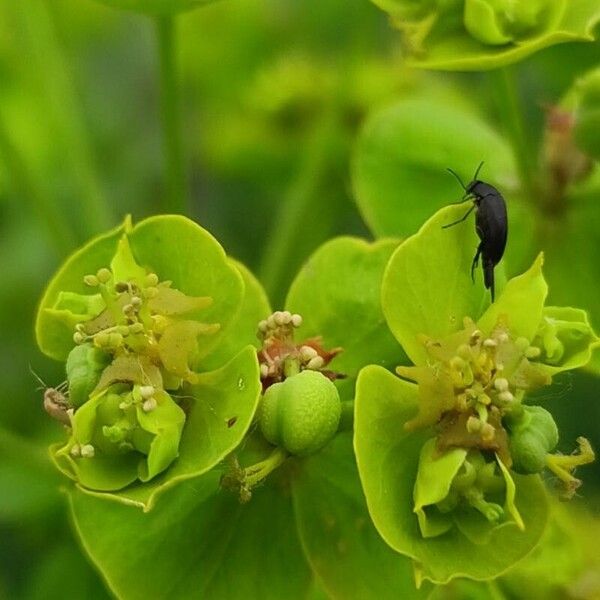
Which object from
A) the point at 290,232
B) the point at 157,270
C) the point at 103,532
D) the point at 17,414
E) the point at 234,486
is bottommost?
the point at 17,414

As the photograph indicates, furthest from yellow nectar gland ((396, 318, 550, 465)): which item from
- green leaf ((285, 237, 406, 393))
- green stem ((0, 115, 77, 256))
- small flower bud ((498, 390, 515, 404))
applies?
green stem ((0, 115, 77, 256))

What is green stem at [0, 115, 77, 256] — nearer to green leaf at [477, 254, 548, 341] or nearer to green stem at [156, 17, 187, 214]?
green stem at [156, 17, 187, 214]

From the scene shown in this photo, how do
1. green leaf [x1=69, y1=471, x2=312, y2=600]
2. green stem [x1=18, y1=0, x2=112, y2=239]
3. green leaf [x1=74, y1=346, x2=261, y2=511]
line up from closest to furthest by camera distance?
green leaf [x1=74, y1=346, x2=261, y2=511], green leaf [x1=69, y1=471, x2=312, y2=600], green stem [x1=18, y1=0, x2=112, y2=239]

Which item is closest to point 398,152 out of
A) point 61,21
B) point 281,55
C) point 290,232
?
point 290,232

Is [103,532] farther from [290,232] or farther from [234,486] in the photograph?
[290,232]

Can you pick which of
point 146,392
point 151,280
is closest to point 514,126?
point 151,280

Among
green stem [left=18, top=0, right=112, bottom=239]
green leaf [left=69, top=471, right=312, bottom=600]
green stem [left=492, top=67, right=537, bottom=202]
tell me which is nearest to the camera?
green leaf [left=69, top=471, right=312, bottom=600]

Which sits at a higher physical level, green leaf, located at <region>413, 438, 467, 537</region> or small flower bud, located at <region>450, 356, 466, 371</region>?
small flower bud, located at <region>450, 356, 466, 371</region>
